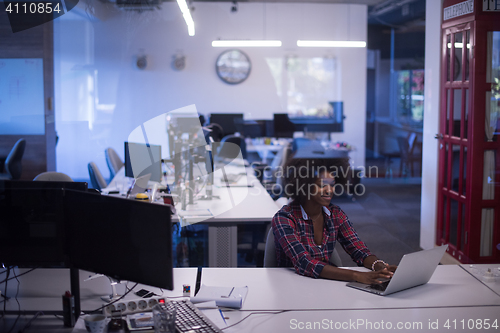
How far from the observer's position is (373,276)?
2.08 m

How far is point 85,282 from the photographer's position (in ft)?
7.13

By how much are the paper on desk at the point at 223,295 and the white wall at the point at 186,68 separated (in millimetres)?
6278

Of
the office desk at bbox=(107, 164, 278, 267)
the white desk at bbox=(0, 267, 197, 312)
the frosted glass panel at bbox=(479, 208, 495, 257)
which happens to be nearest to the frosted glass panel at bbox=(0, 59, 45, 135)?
the office desk at bbox=(107, 164, 278, 267)

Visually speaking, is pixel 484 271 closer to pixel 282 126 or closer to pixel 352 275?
pixel 352 275

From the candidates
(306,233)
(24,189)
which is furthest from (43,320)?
(306,233)

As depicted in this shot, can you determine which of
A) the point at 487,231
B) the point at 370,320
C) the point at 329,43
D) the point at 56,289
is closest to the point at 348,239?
the point at 370,320

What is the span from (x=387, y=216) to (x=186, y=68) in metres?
4.48

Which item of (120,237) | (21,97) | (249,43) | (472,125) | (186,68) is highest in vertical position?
(249,43)

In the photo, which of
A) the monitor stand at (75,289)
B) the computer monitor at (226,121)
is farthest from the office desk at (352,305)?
the computer monitor at (226,121)

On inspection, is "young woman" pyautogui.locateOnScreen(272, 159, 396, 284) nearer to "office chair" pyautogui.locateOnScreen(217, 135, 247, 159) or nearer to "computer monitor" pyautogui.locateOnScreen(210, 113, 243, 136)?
"office chair" pyautogui.locateOnScreen(217, 135, 247, 159)

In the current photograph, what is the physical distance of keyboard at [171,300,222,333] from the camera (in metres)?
1.62

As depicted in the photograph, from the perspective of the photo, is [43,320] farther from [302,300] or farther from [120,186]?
[120,186]

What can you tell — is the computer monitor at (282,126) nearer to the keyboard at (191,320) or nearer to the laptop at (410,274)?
the laptop at (410,274)

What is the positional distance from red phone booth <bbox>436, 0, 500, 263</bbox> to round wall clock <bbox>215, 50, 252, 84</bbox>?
4800mm
